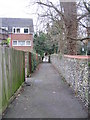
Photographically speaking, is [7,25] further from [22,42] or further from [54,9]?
[54,9]

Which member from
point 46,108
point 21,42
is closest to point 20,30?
point 21,42

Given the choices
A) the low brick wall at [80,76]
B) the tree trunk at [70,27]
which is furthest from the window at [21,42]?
the low brick wall at [80,76]

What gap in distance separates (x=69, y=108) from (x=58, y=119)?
3.40 feet

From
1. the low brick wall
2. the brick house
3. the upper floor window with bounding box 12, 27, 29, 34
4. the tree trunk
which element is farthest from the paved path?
the upper floor window with bounding box 12, 27, 29, 34

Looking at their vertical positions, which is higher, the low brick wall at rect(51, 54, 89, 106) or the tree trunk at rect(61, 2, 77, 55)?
the tree trunk at rect(61, 2, 77, 55)

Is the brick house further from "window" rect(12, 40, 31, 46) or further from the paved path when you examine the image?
the paved path

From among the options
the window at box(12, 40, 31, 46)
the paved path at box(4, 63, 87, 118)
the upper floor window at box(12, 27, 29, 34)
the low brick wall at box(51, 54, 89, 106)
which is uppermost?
the upper floor window at box(12, 27, 29, 34)

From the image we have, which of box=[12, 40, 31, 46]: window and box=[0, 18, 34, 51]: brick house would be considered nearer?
box=[0, 18, 34, 51]: brick house

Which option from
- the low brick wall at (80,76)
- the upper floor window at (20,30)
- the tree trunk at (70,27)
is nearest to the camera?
the low brick wall at (80,76)

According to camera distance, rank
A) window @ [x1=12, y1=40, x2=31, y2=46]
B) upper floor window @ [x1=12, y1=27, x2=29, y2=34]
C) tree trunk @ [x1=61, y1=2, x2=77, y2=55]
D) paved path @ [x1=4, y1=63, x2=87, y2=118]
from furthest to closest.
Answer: window @ [x1=12, y1=40, x2=31, y2=46] → upper floor window @ [x1=12, y1=27, x2=29, y2=34] → tree trunk @ [x1=61, y1=2, x2=77, y2=55] → paved path @ [x1=4, y1=63, x2=87, y2=118]

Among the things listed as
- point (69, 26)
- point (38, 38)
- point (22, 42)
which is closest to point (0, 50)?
point (69, 26)

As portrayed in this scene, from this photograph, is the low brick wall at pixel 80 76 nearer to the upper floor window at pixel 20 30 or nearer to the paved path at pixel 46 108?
the paved path at pixel 46 108

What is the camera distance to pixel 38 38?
146ft

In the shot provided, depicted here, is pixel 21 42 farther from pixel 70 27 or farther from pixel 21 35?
pixel 70 27
